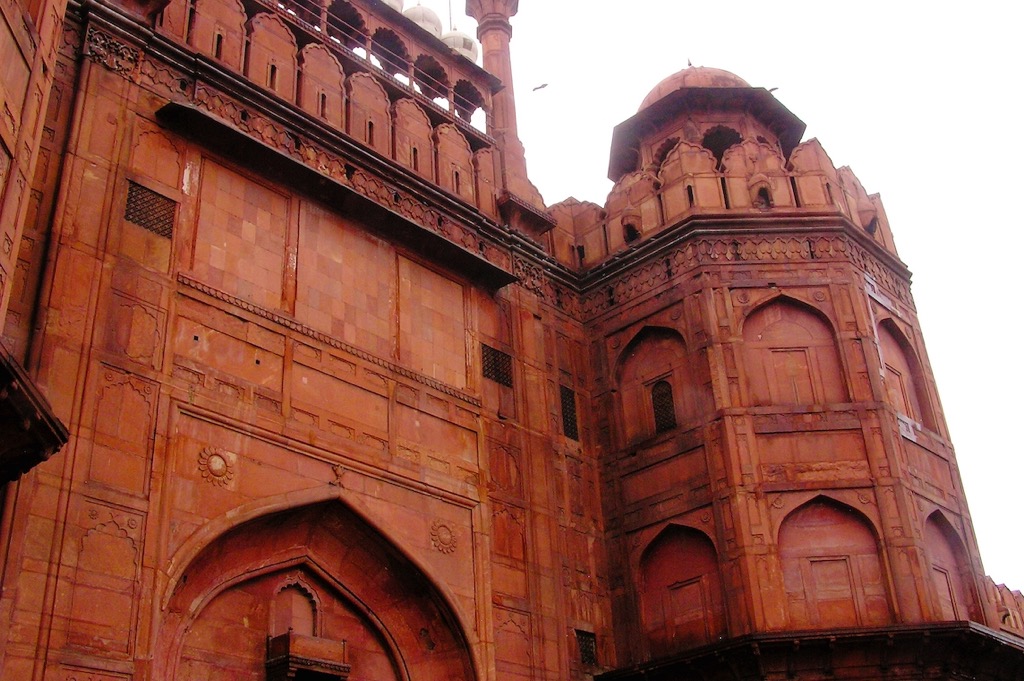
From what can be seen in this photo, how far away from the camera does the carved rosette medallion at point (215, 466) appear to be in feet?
35.2

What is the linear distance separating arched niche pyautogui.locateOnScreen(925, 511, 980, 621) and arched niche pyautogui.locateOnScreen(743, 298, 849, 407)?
1.94 m

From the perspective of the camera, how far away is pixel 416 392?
1328 cm

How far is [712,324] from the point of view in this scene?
1479 centimetres

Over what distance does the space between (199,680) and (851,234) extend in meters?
10.1

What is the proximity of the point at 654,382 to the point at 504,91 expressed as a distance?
572cm

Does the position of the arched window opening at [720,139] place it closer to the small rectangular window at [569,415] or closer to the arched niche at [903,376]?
the arched niche at [903,376]

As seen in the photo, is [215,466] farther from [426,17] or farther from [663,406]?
[426,17]

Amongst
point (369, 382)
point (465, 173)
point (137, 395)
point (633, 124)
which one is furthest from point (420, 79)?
point (137, 395)

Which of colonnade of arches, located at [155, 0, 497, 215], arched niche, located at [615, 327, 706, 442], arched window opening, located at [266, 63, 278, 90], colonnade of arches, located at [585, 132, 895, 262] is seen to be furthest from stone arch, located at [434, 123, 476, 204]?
arched niche, located at [615, 327, 706, 442]

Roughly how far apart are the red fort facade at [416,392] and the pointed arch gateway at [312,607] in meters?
0.04

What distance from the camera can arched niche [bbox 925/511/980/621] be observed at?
13438mm

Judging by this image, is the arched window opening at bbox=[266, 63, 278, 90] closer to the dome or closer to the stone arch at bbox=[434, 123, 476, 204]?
the stone arch at bbox=[434, 123, 476, 204]

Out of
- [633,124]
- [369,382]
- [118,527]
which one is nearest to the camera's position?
[118,527]

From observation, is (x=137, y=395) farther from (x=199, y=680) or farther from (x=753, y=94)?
(x=753, y=94)
